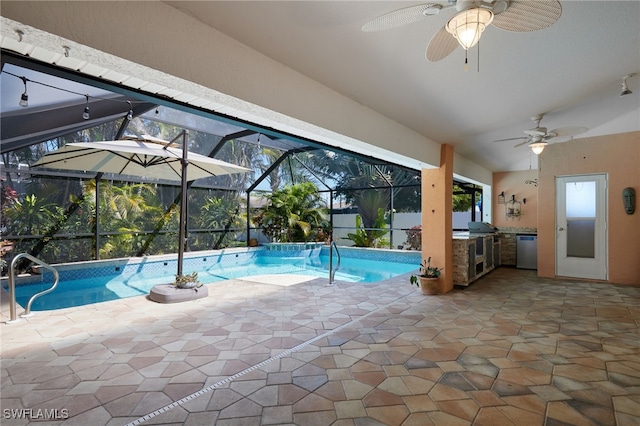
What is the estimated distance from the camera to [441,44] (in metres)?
2.09

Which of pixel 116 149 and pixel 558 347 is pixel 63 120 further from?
pixel 558 347

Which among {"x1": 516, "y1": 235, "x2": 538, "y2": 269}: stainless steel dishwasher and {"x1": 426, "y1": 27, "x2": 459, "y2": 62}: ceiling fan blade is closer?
{"x1": 426, "y1": 27, "x2": 459, "y2": 62}: ceiling fan blade

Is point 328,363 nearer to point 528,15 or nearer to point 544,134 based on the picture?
point 528,15

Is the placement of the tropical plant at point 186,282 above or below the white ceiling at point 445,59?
below

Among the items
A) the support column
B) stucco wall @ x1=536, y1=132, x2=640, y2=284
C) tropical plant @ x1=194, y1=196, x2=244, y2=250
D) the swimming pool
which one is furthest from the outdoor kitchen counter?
tropical plant @ x1=194, y1=196, x2=244, y2=250

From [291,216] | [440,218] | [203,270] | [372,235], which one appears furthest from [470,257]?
[203,270]

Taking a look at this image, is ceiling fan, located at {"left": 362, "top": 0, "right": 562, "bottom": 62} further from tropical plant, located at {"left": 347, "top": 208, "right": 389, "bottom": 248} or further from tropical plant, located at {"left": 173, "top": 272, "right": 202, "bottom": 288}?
tropical plant, located at {"left": 347, "top": 208, "right": 389, "bottom": 248}

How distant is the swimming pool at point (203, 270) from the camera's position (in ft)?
20.5

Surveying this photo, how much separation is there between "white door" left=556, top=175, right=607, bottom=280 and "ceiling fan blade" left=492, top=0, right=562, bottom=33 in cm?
632

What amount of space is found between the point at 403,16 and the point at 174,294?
4.67 meters

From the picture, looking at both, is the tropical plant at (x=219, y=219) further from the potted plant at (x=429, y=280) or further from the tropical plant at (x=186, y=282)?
the potted plant at (x=429, y=280)

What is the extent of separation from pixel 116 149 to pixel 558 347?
20.4 feet

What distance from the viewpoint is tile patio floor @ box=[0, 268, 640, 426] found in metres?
2.20
